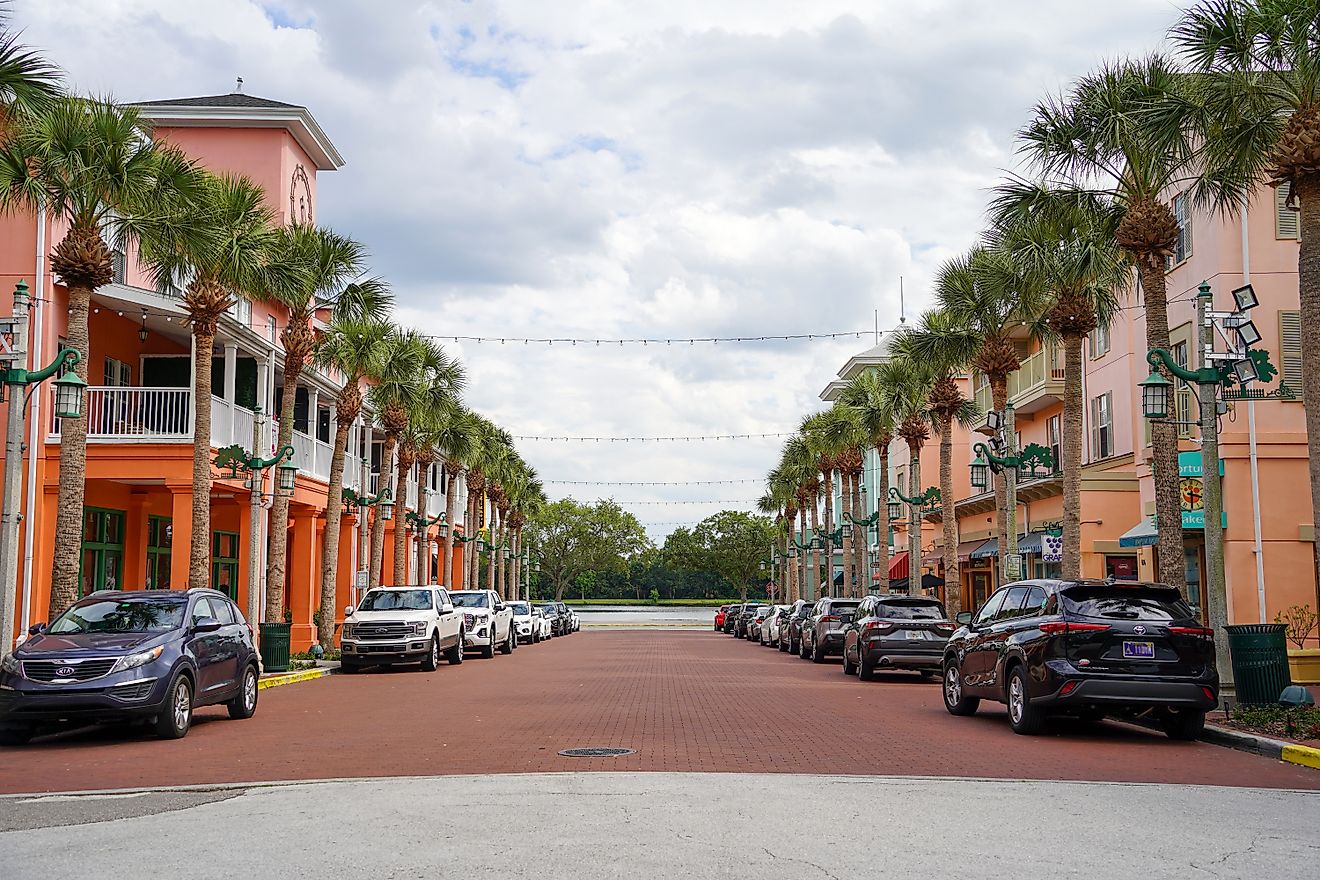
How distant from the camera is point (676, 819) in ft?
28.7

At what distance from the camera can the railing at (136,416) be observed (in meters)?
26.4

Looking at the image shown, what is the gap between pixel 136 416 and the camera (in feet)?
91.5

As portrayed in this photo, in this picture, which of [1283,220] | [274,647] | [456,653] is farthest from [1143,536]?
[274,647]

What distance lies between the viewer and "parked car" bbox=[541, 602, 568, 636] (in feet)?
181

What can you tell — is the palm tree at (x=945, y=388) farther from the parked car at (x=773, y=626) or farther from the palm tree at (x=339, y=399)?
the palm tree at (x=339, y=399)

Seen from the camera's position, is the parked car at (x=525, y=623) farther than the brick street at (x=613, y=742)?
Yes

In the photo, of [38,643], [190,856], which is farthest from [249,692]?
[190,856]

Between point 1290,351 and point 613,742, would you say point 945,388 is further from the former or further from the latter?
point 613,742

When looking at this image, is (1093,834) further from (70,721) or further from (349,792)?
(70,721)

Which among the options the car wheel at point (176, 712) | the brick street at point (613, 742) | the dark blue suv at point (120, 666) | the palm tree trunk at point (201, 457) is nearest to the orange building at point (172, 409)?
the palm tree trunk at point (201, 457)

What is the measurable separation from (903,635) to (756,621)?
26578 millimetres

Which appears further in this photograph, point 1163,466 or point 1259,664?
point 1163,466

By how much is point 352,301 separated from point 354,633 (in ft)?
23.3

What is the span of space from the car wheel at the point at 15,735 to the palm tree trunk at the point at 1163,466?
46.5 ft
